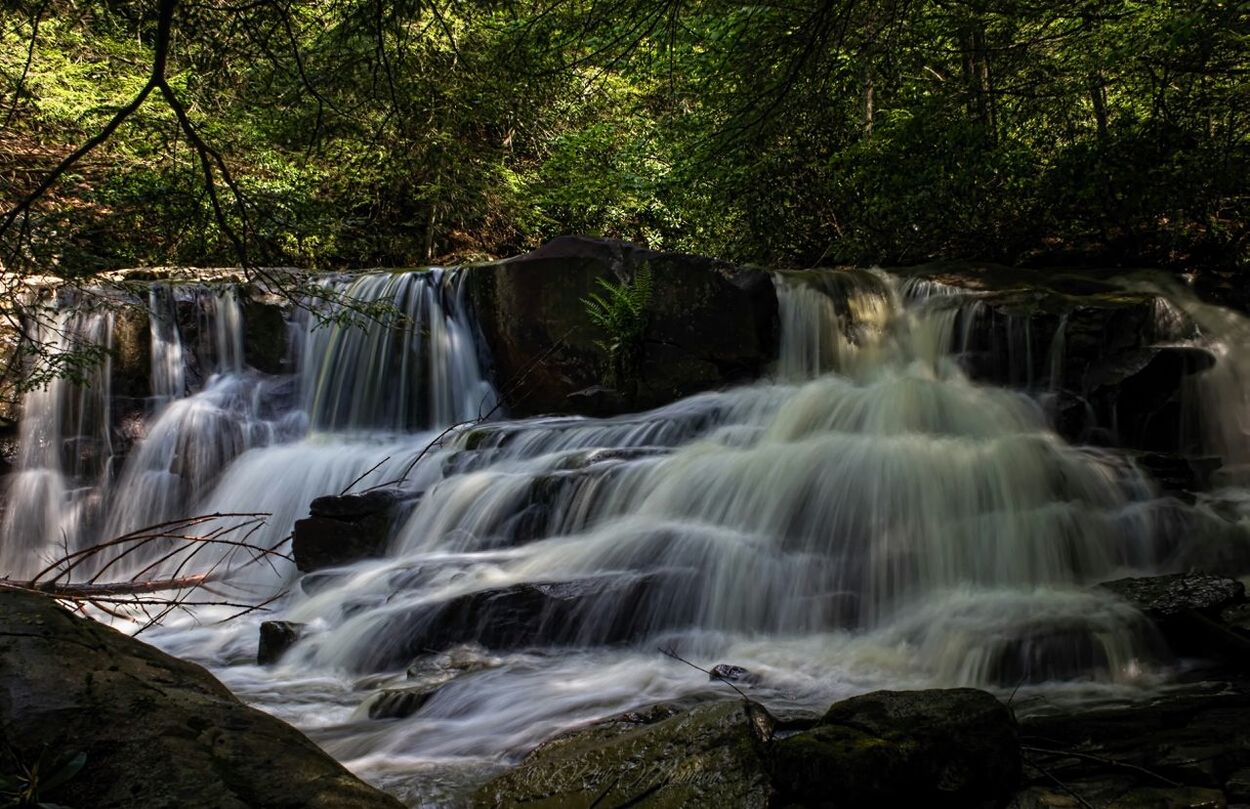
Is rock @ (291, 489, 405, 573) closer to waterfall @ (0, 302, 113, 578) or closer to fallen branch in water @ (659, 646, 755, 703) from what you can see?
fallen branch in water @ (659, 646, 755, 703)

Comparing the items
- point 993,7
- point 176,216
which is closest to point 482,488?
point 176,216

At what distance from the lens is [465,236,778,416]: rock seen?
9.78 m

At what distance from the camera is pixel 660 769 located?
287 cm

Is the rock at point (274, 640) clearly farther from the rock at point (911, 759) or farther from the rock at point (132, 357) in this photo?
the rock at point (132, 357)

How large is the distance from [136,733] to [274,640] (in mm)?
4045

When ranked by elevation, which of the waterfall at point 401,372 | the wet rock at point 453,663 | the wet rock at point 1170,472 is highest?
the waterfall at point 401,372

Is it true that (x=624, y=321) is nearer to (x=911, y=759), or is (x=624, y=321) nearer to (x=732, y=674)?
(x=732, y=674)

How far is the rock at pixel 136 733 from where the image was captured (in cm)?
179

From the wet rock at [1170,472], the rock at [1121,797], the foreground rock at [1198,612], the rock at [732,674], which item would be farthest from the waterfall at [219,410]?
the rock at [1121,797]

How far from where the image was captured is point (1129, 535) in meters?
5.86

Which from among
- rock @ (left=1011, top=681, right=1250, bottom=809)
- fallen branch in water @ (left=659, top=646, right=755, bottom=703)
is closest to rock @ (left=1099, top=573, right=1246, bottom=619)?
rock @ (left=1011, top=681, right=1250, bottom=809)

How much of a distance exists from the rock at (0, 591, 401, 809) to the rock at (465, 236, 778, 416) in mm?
7395

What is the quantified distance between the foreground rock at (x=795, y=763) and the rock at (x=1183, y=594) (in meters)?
2.11

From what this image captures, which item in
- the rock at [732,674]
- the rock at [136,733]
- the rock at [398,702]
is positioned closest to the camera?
the rock at [136,733]
